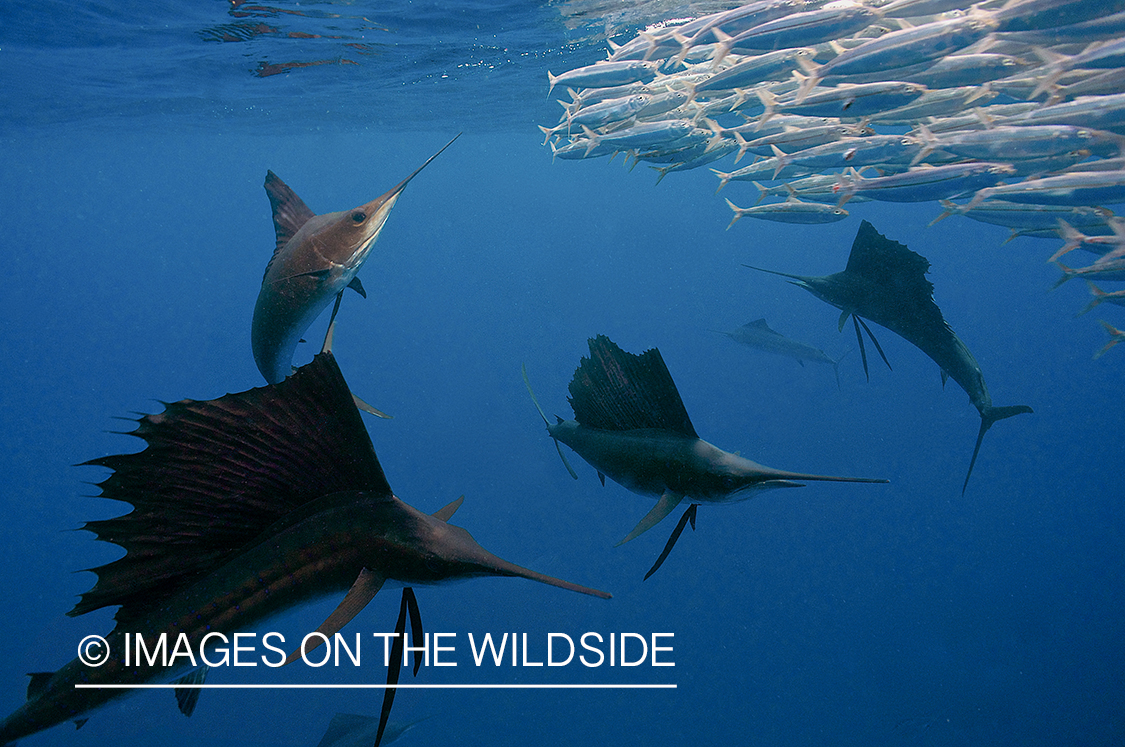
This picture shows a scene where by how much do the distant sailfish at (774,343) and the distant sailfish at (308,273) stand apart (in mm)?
8108

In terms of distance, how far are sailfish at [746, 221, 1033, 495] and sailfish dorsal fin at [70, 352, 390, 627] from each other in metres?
3.28

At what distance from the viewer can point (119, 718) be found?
31.2ft

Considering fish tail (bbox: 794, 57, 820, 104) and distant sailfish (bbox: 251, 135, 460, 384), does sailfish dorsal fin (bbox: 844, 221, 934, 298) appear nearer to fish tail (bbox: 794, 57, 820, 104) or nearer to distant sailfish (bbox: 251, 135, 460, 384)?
fish tail (bbox: 794, 57, 820, 104)

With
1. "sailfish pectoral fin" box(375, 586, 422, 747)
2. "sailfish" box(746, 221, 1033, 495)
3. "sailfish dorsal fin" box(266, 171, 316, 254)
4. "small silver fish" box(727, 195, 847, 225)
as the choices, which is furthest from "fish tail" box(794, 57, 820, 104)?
"sailfish pectoral fin" box(375, 586, 422, 747)

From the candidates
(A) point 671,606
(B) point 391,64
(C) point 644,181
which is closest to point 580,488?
(A) point 671,606

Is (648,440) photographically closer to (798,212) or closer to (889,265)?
(889,265)

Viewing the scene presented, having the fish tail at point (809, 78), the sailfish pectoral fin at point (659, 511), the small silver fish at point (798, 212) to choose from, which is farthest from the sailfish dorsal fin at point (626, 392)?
the small silver fish at point (798, 212)

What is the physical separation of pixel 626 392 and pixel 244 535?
1669 mm

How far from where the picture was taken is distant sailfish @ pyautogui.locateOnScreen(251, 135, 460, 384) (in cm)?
246

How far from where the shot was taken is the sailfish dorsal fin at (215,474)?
1.35 metres

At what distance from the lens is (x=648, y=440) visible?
2520 millimetres

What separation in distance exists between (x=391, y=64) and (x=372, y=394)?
12.9m

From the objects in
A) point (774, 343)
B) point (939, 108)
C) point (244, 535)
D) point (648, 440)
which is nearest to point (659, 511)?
point (648, 440)

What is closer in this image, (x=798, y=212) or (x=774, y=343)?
(x=798, y=212)
